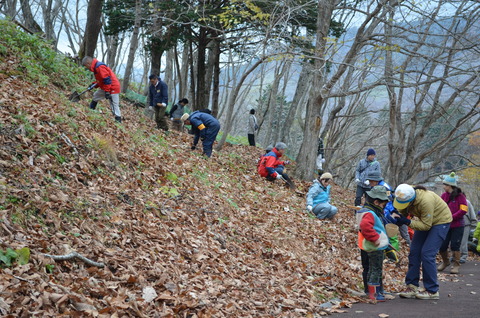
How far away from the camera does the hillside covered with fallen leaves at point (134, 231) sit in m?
4.02

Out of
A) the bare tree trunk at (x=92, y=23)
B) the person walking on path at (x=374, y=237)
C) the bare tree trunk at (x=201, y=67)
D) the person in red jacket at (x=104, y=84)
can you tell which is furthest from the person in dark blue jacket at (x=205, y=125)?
the person walking on path at (x=374, y=237)

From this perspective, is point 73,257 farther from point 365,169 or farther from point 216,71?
point 216,71

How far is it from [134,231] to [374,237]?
3496 mm

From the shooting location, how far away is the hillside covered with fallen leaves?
4020mm

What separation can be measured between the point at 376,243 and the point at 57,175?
16.0ft

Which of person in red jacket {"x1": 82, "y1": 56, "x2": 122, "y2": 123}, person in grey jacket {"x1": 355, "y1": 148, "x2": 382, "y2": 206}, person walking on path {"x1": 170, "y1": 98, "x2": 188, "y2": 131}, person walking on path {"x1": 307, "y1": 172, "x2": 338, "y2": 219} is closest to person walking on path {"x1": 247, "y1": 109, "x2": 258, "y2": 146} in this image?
person walking on path {"x1": 170, "y1": 98, "x2": 188, "y2": 131}

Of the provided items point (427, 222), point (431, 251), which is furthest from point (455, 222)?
point (427, 222)

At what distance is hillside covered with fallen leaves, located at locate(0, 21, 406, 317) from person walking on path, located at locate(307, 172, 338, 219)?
1.20 feet

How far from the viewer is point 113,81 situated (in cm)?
1050

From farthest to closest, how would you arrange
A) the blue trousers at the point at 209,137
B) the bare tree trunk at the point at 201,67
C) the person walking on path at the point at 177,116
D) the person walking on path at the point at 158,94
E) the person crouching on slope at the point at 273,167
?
the bare tree trunk at the point at 201,67 < the person walking on path at the point at 177,116 < the person walking on path at the point at 158,94 < the person crouching on slope at the point at 273,167 < the blue trousers at the point at 209,137

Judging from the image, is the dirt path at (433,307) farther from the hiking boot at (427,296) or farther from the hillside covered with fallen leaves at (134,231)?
the hillside covered with fallen leaves at (134,231)

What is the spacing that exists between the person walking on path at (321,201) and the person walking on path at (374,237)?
4445 mm

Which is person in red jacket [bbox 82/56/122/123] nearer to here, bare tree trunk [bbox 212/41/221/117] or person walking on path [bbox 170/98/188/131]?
person walking on path [bbox 170/98/188/131]

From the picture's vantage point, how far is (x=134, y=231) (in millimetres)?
5480
